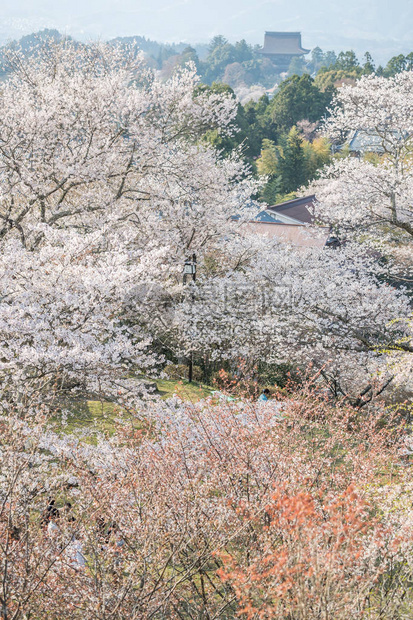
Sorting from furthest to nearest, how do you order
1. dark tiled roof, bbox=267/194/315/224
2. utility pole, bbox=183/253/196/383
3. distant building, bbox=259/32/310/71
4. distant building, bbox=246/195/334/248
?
1. distant building, bbox=259/32/310/71
2. dark tiled roof, bbox=267/194/315/224
3. distant building, bbox=246/195/334/248
4. utility pole, bbox=183/253/196/383

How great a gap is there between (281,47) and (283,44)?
118 cm

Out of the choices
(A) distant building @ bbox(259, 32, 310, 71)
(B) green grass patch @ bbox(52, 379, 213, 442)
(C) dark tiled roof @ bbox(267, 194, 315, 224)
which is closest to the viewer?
(B) green grass patch @ bbox(52, 379, 213, 442)

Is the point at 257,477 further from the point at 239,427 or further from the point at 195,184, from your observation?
the point at 195,184

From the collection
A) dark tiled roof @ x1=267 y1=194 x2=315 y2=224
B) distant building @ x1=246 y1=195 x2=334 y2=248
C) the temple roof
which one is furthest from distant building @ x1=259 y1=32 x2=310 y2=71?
distant building @ x1=246 y1=195 x2=334 y2=248

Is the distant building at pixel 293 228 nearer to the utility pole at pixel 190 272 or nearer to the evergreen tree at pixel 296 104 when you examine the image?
the utility pole at pixel 190 272

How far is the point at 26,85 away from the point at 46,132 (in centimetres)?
Answer: 316

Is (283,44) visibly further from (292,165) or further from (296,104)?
(292,165)

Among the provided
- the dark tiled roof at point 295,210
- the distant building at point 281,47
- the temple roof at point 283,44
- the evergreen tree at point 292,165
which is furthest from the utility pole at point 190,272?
the temple roof at point 283,44

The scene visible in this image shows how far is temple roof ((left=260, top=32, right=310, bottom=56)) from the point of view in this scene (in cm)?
11012

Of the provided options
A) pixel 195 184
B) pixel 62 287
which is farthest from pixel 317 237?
pixel 62 287

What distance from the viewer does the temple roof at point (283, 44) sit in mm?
110125

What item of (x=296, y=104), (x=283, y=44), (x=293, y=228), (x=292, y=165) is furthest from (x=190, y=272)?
(x=283, y=44)

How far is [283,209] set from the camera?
2873 cm

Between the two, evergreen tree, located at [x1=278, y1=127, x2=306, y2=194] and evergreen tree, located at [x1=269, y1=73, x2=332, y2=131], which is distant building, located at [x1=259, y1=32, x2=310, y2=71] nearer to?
evergreen tree, located at [x1=269, y1=73, x2=332, y2=131]
